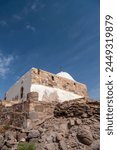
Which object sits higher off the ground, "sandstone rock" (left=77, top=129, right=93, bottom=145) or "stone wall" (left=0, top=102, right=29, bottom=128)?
"stone wall" (left=0, top=102, right=29, bottom=128)

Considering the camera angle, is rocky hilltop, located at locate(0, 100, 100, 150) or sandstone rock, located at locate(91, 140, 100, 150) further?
rocky hilltop, located at locate(0, 100, 100, 150)

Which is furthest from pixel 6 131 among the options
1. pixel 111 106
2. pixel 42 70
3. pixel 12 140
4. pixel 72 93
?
pixel 72 93

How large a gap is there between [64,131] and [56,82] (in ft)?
33.7

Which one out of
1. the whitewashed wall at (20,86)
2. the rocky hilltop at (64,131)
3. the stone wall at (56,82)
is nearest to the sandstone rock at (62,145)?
the rocky hilltop at (64,131)

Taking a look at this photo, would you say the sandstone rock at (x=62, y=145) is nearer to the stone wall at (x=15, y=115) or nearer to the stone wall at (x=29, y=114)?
the stone wall at (x=29, y=114)

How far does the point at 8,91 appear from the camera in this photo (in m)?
25.2

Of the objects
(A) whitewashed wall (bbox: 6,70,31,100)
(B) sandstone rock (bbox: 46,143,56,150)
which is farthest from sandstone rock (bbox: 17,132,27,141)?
(A) whitewashed wall (bbox: 6,70,31,100)

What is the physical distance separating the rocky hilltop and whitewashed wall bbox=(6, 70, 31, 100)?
7.61m

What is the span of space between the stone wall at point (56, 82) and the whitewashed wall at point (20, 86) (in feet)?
1.83

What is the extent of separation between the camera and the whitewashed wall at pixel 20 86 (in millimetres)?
21078

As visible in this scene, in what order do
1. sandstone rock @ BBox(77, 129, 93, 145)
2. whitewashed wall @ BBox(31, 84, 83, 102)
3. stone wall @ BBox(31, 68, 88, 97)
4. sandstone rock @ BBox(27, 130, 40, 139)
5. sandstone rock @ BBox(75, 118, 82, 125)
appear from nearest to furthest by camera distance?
sandstone rock @ BBox(77, 129, 93, 145) < sandstone rock @ BBox(75, 118, 82, 125) < sandstone rock @ BBox(27, 130, 40, 139) < whitewashed wall @ BBox(31, 84, 83, 102) < stone wall @ BBox(31, 68, 88, 97)

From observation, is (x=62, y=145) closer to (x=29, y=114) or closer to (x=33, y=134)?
(x=33, y=134)

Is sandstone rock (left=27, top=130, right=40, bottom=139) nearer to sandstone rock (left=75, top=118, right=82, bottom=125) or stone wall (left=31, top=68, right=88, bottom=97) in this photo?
sandstone rock (left=75, top=118, right=82, bottom=125)

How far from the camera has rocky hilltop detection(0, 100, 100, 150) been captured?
11.3 meters
